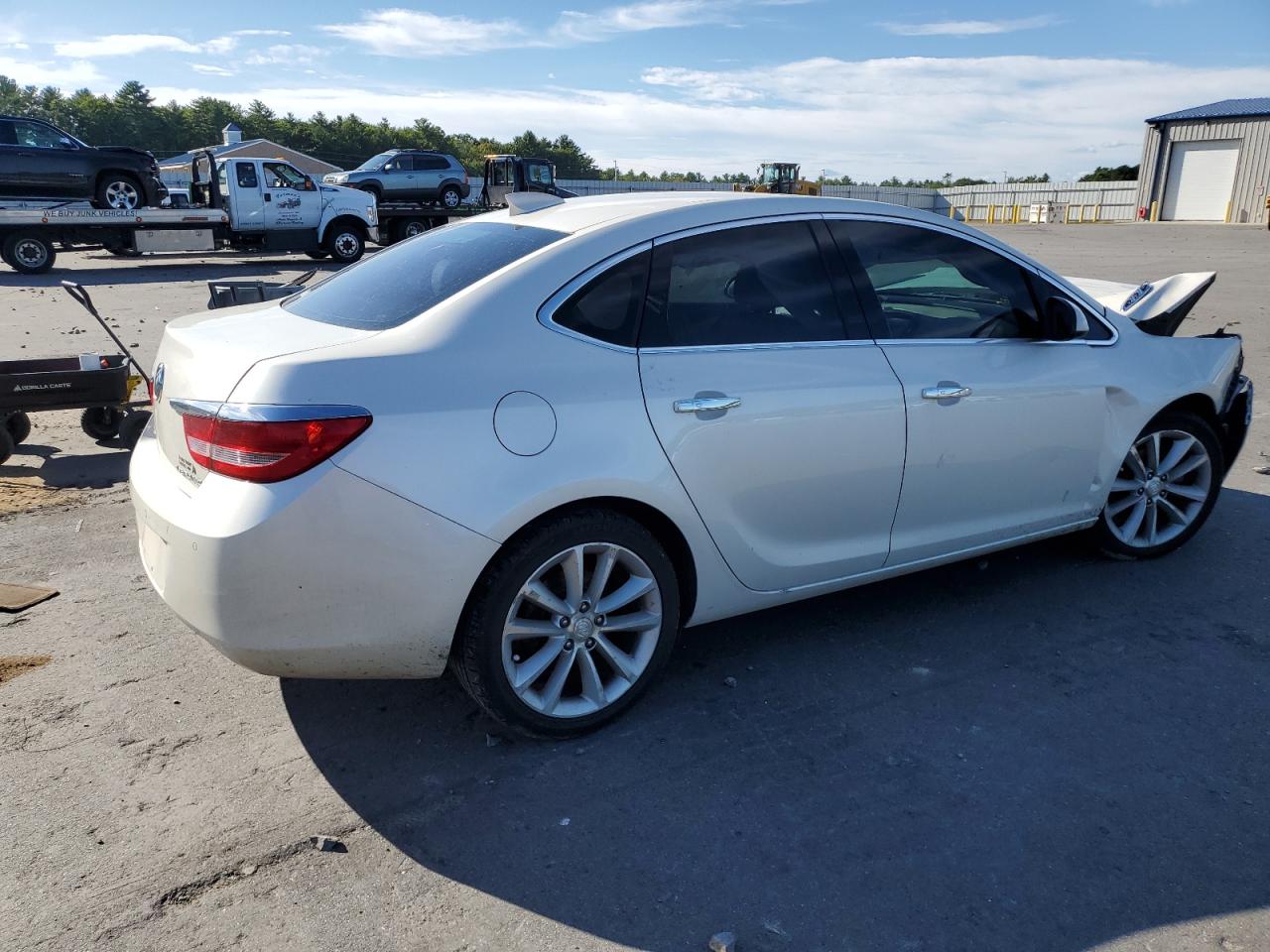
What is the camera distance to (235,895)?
251cm

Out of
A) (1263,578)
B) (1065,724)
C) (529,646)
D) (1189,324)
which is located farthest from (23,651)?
(1189,324)

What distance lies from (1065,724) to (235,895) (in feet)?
8.58

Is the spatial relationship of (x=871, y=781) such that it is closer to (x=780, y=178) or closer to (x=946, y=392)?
(x=946, y=392)

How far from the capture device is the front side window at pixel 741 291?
129 inches

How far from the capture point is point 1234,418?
191 inches

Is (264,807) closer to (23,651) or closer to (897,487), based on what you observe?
(23,651)

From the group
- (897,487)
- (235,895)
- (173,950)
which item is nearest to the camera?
(173,950)

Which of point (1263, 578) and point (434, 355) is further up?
point (434, 355)

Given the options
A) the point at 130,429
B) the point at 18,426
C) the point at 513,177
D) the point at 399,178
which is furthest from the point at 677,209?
the point at 513,177

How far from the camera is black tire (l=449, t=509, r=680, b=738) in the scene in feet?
9.56

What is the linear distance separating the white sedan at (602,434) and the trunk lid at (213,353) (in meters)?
0.02

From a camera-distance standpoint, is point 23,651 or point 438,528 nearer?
point 438,528

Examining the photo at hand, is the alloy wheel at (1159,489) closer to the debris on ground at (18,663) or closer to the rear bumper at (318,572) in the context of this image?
the rear bumper at (318,572)

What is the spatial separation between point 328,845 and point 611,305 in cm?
181
